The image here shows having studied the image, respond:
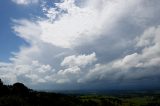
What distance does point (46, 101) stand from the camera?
12300 centimetres

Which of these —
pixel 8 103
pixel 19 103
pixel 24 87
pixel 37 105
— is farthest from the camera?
pixel 24 87

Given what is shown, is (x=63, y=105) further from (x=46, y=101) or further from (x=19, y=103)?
(x=19, y=103)

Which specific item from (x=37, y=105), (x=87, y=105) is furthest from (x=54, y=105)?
(x=87, y=105)

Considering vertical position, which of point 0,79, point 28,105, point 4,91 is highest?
point 0,79

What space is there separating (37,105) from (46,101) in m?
19.0

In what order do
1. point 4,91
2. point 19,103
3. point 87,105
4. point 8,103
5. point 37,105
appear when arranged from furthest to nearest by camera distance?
point 87,105, point 4,91, point 37,105, point 19,103, point 8,103

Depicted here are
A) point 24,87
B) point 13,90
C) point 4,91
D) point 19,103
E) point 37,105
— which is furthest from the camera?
point 24,87

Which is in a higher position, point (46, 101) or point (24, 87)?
point (24, 87)

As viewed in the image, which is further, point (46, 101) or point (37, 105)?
point (46, 101)

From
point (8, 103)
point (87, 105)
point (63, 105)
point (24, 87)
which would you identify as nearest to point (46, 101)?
point (63, 105)

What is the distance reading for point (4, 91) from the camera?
12031 centimetres

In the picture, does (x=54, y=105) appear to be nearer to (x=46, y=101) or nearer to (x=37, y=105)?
(x=46, y=101)

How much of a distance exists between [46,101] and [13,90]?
791 inches

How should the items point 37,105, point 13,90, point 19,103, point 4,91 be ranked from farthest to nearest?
point 13,90 < point 4,91 < point 37,105 < point 19,103
